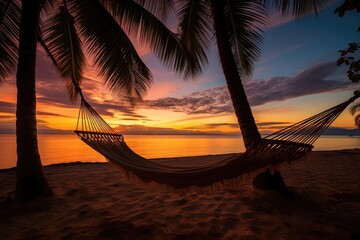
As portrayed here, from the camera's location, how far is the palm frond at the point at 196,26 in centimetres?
351

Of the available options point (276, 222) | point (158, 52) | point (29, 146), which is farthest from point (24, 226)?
point (158, 52)

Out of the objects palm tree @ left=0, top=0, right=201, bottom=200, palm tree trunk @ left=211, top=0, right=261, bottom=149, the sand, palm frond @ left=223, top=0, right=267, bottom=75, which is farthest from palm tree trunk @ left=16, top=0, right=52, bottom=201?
palm frond @ left=223, top=0, right=267, bottom=75

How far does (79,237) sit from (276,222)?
1712mm

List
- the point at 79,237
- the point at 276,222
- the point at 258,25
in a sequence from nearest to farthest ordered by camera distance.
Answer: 1. the point at 79,237
2. the point at 276,222
3. the point at 258,25

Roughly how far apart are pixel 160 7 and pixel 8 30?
7.14ft

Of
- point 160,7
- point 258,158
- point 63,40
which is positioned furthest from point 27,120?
point 258,158

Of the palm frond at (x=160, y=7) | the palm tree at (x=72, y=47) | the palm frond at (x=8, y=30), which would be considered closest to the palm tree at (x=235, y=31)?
the palm frond at (x=160, y=7)

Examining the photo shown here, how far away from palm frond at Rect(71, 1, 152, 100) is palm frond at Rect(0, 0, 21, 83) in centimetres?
82

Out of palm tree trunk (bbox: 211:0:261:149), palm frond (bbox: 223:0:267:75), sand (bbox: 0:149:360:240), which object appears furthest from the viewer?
palm frond (bbox: 223:0:267:75)

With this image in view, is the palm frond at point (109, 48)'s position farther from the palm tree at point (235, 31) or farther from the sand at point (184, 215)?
the sand at point (184, 215)

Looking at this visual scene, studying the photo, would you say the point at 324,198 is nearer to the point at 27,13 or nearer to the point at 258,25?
the point at 258,25

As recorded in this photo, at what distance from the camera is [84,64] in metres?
4.29

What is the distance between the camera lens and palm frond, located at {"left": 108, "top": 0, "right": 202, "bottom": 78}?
3.10 metres

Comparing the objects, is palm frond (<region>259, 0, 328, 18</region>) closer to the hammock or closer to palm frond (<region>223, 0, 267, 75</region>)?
palm frond (<region>223, 0, 267, 75</region>)
